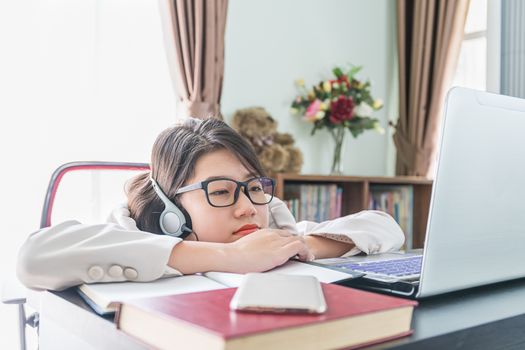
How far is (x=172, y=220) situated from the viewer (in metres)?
1.03

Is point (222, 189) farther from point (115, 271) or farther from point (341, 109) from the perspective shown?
point (341, 109)

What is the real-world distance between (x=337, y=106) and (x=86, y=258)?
8.15ft

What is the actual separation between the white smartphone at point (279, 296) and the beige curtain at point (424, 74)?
3.07m

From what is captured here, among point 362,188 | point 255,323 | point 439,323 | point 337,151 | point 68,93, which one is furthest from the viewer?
point 337,151

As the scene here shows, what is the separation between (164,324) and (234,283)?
8.3 inches

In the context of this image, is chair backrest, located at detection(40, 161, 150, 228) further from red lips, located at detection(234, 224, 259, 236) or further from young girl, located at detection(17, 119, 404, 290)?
red lips, located at detection(234, 224, 259, 236)

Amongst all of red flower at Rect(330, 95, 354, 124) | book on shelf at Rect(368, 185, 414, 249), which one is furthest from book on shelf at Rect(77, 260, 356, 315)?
book on shelf at Rect(368, 185, 414, 249)

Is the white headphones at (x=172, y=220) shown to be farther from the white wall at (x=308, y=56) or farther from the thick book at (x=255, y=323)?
the white wall at (x=308, y=56)

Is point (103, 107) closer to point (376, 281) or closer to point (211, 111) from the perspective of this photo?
point (211, 111)

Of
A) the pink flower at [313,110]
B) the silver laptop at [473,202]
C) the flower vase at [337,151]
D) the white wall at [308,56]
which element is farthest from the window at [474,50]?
the silver laptop at [473,202]

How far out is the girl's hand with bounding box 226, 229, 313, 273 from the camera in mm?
766

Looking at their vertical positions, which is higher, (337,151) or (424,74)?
(424,74)

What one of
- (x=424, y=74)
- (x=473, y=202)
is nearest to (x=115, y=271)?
(x=473, y=202)

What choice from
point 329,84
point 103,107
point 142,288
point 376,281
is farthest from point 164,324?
point 329,84
